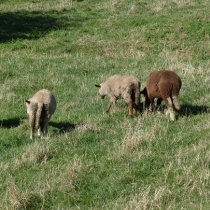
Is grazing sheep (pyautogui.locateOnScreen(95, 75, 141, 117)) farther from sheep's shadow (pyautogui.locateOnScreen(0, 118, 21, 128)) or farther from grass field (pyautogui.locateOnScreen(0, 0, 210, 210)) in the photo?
sheep's shadow (pyautogui.locateOnScreen(0, 118, 21, 128))

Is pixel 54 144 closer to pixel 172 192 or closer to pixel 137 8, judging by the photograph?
pixel 172 192

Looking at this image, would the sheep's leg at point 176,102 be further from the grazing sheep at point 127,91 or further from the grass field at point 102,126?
the grazing sheep at point 127,91

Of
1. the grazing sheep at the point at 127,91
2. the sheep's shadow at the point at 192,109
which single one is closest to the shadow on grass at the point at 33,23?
the grazing sheep at the point at 127,91

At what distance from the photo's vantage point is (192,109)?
12.2 m

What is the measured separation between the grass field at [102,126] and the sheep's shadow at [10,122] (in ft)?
0.08

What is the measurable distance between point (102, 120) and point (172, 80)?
1.88m

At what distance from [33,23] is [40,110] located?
17642mm

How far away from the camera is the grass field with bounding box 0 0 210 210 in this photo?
7.64 m

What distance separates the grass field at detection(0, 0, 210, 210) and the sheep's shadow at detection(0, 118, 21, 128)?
0.08 feet

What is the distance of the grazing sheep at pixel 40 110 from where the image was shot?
35.9 feet

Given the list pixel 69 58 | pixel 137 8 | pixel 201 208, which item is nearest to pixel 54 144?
pixel 201 208

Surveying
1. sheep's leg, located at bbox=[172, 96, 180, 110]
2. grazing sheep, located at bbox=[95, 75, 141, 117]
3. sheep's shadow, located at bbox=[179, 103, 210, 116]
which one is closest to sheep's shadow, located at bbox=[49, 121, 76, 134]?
grazing sheep, located at bbox=[95, 75, 141, 117]

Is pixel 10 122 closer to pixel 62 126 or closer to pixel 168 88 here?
pixel 62 126

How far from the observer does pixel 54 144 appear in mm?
9922
